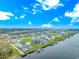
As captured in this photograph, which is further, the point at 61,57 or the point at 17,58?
the point at 61,57

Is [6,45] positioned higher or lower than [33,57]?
higher

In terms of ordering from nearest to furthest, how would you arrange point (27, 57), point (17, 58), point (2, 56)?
point (2, 56), point (17, 58), point (27, 57)

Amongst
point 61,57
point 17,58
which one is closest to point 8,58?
point 17,58

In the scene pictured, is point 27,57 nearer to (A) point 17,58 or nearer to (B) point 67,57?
(A) point 17,58

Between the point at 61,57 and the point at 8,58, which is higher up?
the point at 8,58

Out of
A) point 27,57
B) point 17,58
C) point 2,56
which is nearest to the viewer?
point 2,56

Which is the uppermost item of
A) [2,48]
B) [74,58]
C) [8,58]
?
[2,48]

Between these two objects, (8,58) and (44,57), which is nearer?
(8,58)

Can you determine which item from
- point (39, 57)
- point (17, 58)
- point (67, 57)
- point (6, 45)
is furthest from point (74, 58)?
point (6, 45)

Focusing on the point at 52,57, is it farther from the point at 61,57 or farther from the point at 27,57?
the point at 27,57
